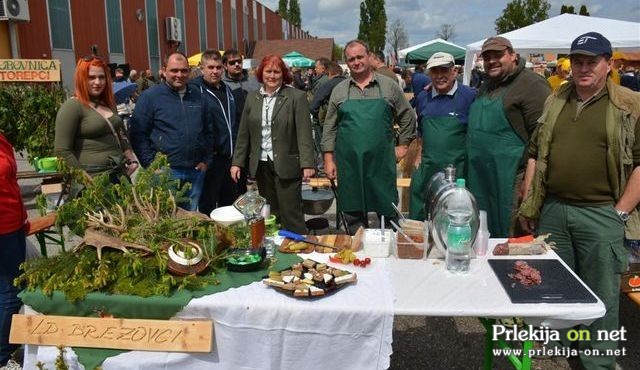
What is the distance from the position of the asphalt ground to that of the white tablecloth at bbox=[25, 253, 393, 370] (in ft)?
3.26

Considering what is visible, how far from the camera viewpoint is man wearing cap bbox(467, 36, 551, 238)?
123 inches

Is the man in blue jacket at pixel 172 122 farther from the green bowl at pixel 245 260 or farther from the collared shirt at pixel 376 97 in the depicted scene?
the green bowl at pixel 245 260

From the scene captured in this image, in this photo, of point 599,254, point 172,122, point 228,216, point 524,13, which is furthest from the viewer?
point 524,13

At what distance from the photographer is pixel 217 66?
4262 mm

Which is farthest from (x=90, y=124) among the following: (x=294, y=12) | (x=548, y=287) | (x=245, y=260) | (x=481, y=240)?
(x=294, y=12)

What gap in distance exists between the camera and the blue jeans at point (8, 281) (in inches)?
101

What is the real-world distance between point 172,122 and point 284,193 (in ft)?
3.13

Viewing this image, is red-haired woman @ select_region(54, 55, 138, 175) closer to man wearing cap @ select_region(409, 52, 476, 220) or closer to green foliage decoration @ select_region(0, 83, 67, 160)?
man wearing cap @ select_region(409, 52, 476, 220)

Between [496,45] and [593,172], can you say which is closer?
[593,172]

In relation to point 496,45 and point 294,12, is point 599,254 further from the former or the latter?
point 294,12

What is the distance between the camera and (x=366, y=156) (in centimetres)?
353

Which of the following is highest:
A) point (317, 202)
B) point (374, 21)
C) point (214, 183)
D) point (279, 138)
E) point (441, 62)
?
point (374, 21)

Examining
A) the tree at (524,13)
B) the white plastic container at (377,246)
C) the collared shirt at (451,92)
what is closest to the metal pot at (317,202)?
the collared shirt at (451,92)

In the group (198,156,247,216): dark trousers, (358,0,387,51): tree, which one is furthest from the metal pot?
(358,0,387,51): tree
